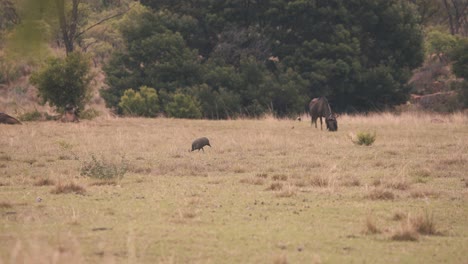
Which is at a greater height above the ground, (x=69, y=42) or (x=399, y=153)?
(x=69, y=42)

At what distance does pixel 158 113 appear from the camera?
1425 inches

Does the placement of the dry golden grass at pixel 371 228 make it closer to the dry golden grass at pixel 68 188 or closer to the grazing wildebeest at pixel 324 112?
the dry golden grass at pixel 68 188

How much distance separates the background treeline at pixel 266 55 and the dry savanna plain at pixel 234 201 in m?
18.0

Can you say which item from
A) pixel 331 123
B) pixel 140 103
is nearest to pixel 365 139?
pixel 331 123

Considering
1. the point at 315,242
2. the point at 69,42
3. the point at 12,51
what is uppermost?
the point at 69,42

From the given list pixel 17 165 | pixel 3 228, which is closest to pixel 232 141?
pixel 17 165

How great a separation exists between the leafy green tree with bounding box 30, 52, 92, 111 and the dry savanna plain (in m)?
8.28

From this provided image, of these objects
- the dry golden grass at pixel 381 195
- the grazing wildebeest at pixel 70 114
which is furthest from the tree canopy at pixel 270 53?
the dry golden grass at pixel 381 195

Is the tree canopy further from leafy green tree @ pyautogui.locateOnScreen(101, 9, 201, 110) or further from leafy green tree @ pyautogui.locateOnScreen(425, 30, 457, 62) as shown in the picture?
leafy green tree @ pyautogui.locateOnScreen(425, 30, 457, 62)

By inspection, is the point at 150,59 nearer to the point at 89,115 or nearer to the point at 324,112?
the point at 89,115

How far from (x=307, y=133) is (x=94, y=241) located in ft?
55.2

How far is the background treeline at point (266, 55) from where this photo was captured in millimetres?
38312

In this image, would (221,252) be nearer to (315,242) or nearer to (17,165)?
(315,242)

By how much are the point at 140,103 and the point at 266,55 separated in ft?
30.3
